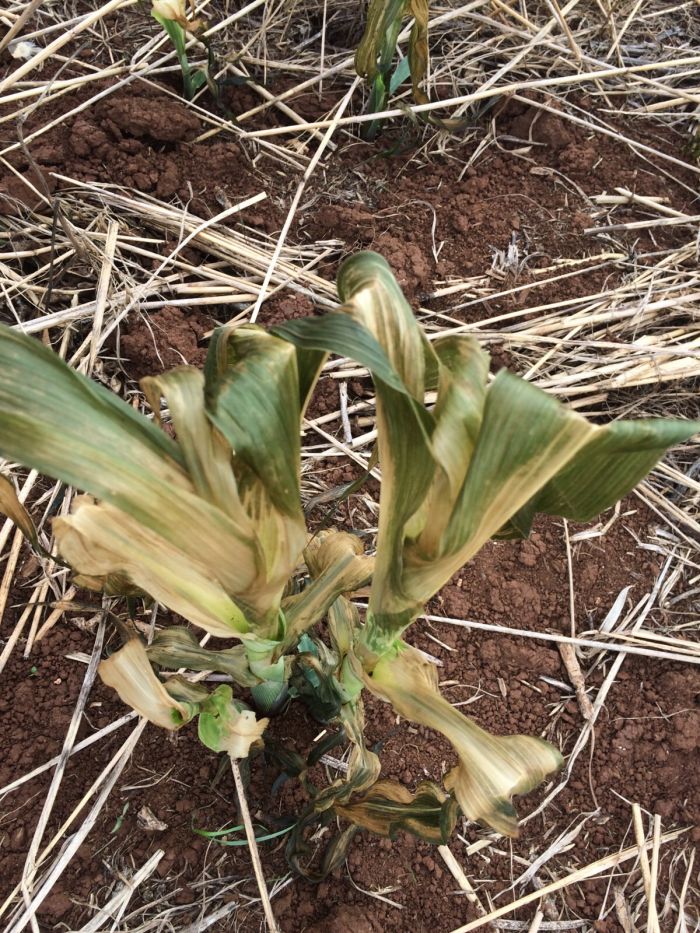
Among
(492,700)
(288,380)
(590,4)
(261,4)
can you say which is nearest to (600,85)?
(590,4)

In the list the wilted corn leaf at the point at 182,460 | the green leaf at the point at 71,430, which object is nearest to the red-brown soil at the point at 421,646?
the wilted corn leaf at the point at 182,460

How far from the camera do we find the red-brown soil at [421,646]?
924 millimetres

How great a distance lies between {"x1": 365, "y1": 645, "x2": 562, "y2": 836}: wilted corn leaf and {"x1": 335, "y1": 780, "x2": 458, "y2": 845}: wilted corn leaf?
0.31 feet

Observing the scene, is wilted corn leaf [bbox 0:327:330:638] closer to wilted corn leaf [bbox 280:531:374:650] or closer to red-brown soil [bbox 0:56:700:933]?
wilted corn leaf [bbox 280:531:374:650]

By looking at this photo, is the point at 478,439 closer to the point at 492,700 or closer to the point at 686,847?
the point at 492,700

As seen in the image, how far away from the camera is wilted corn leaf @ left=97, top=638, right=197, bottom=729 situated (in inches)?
27.0

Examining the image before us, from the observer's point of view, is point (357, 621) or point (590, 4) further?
point (590, 4)

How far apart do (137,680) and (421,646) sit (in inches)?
19.9

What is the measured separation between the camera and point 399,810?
2.62 feet

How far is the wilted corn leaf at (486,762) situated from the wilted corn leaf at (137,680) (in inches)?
9.2

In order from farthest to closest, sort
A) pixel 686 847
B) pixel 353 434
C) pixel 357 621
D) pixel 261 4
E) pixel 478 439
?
pixel 261 4
pixel 353 434
pixel 686 847
pixel 357 621
pixel 478 439

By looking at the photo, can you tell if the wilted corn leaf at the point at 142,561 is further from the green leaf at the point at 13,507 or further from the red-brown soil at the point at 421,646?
the red-brown soil at the point at 421,646

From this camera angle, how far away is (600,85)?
1.64 metres

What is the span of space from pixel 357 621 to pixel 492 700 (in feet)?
1.02
